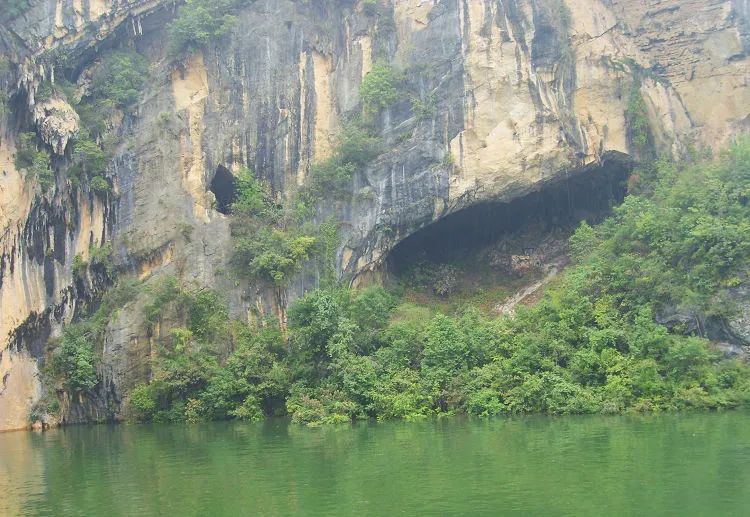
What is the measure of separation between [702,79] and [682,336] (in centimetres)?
1214

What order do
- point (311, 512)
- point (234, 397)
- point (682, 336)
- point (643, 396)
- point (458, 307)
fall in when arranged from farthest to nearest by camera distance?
point (458, 307)
point (234, 397)
point (682, 336)
point (643, 396)
point (311, 512)

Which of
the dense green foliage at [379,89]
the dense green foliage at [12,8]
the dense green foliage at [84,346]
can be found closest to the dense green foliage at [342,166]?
the dense green foliage at [379,89]

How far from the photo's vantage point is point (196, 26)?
28938mm

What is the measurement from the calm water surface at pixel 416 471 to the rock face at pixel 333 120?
29.7 ft

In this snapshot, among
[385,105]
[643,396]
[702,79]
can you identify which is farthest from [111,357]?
[702,79]

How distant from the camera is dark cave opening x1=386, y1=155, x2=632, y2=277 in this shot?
2853 cm

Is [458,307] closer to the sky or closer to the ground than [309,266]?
closer to the ground

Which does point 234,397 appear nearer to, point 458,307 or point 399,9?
point 458,307

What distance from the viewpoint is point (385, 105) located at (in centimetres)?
2789

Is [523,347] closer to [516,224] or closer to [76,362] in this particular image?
[516,224]

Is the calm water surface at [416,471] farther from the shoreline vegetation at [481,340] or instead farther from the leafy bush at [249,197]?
the leafy bush at [249,197]

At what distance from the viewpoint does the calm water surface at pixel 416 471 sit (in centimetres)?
900

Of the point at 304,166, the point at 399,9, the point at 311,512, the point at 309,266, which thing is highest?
the point at 399,9

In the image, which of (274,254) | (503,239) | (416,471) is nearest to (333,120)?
(274,254)
